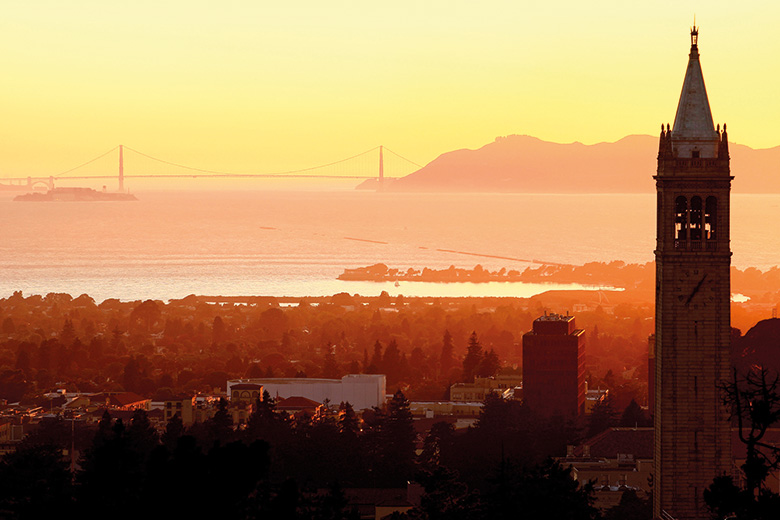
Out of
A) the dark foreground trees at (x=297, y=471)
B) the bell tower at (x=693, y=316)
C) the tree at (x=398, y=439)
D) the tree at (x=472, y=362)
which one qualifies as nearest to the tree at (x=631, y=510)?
the dark foreground trees at (x=297, y=471)

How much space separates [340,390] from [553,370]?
Answer: 35.4ft

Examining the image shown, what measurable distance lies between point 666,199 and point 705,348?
3.45 metres

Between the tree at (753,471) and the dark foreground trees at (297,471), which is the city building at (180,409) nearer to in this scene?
the dark foreground trees at (297,471)

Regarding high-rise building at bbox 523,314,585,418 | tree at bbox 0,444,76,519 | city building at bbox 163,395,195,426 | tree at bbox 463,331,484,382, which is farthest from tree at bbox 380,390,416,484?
tree at bbox 463,331,484,382

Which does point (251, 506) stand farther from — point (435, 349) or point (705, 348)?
point (435, 349)

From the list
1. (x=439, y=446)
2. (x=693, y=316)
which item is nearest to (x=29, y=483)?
(x=693, y=316)

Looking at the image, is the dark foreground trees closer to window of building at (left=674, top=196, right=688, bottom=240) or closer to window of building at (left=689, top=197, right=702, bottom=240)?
window of building at (left=674, top=196, right=688, bottom=240)

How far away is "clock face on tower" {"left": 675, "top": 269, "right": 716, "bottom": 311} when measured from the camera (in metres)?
34.2

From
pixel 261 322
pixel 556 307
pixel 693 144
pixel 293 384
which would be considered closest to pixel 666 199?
pixel 693 144

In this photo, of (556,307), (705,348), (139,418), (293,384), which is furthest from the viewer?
(556,307)

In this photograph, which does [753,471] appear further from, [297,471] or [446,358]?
[446,358]

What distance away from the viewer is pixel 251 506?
26.8 meters

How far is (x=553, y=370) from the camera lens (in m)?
66.3

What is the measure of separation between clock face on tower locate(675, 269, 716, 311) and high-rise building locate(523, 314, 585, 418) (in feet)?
99.7
